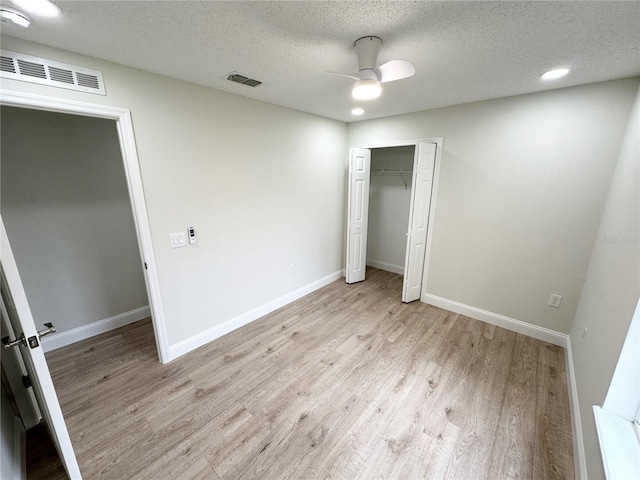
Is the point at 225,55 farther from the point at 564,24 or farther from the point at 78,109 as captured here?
the point at 564,24

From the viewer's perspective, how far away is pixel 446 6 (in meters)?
1.16

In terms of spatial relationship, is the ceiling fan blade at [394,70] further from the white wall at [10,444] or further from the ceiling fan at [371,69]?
the white wall at [10,444]

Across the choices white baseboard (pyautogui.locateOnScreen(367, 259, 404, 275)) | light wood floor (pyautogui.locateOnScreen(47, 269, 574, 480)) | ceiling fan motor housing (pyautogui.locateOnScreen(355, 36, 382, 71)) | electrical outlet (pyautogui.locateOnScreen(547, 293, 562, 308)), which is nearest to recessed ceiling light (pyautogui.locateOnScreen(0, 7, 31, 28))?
ceiling fan motor housing (pyautogui.locateOnScreen(355, 36, 382, 71))

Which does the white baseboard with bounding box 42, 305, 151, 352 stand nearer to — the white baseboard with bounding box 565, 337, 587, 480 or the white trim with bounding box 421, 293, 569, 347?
the white trim with bounding box 421, 293, 569, 347

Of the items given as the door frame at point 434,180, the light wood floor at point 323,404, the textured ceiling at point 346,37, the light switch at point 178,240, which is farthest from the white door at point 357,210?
the light switch at point 178,240

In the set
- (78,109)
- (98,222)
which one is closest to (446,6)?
(78,109)

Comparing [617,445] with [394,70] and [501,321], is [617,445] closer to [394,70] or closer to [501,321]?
[501,321]

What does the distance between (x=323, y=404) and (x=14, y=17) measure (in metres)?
2.81

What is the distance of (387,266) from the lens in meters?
4.65

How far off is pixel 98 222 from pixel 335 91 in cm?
271

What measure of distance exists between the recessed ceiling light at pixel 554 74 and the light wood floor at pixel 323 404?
94.5 inches

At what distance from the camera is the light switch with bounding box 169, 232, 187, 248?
7.25ft

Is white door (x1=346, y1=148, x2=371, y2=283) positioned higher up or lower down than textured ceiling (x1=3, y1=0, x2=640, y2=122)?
lower down

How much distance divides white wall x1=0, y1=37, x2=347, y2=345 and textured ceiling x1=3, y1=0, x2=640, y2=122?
0.23m
